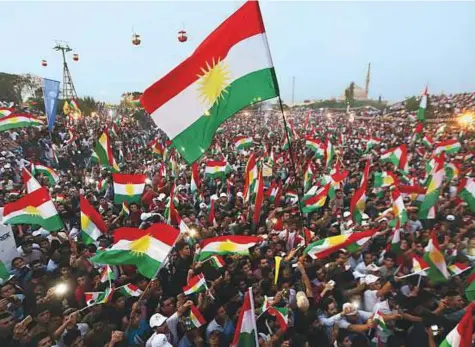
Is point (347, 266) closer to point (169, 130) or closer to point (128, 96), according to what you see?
point (169, 130)

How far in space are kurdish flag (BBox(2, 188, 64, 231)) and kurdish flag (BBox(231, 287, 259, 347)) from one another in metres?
4.32

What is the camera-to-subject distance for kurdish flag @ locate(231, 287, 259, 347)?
3504 millimetres

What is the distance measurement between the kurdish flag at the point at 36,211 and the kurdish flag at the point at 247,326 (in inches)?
170

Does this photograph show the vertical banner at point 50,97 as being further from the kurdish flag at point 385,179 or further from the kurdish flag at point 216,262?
the kurdish flag at point 385,179

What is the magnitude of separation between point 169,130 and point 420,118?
15.8 m

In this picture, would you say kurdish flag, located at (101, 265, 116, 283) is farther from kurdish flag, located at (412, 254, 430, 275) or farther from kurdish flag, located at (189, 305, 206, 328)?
kurdish flag, located at (412, 254, 430, 275)

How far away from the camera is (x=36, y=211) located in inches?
245

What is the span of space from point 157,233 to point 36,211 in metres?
3.02

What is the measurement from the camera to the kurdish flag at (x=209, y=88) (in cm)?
386

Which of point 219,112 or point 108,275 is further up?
point 219,112

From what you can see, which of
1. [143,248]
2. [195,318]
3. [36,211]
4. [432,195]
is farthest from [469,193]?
[36,211]

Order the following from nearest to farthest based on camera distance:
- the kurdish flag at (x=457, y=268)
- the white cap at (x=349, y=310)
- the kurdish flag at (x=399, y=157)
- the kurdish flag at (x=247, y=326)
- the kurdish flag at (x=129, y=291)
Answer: the kurdish flag at (x=247, y=326), the white cap at (x=349, y=310), the kurdish flag at (x=129, y=291), the kurdish flag at (x=457, y=268), the kurdish flag at (x=399, y=157)

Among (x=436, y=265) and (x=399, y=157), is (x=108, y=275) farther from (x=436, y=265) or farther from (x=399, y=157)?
(x=399, y=157)

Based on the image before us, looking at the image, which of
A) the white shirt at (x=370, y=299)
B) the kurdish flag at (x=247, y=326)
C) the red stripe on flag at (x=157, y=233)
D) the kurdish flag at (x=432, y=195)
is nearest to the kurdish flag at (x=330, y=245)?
the white shirt at (x=370, y=299)
